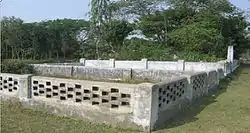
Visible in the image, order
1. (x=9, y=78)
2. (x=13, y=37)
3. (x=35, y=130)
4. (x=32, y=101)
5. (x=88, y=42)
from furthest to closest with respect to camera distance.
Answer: (x=88, y=42)
(x=13, y=37)
(x=9, y=78)
(x=32, y=101)
(x=35, y=130)

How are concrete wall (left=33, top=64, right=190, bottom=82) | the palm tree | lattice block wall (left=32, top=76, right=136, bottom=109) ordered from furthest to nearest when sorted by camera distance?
the palm tree → concrete wall (left=33, top=64, right=190, bottom=82) → lattice block wall (left=32, top=76, right=136, bottom=109)

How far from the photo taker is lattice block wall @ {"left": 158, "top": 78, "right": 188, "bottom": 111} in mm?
8047

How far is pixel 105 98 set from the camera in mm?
7852

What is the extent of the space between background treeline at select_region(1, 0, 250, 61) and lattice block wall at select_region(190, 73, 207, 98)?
18835 millimetres

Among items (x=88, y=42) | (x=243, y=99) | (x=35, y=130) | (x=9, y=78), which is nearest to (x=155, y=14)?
(x=88, y=42)

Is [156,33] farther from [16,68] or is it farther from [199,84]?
[199,84]

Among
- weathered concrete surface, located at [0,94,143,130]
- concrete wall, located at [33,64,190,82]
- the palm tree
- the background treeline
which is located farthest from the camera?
the palm tree

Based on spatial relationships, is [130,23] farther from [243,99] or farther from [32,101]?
[32,101]

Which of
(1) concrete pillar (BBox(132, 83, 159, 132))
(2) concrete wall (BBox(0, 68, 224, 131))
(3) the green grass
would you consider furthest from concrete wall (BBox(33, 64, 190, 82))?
(1) concrete pillar (BBox(132, 83, 159, 132))

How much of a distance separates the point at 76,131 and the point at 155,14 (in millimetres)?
A: 36105

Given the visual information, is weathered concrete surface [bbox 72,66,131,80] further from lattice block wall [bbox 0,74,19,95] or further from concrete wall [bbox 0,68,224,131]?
lattice block wall [bbox 0,74,19,95]

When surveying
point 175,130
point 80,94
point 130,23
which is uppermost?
point 130,23

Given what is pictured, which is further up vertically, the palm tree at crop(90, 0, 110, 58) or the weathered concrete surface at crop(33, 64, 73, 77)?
the palm tree at crop(90, 0, 110, 58)

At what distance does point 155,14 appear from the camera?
138 ft
